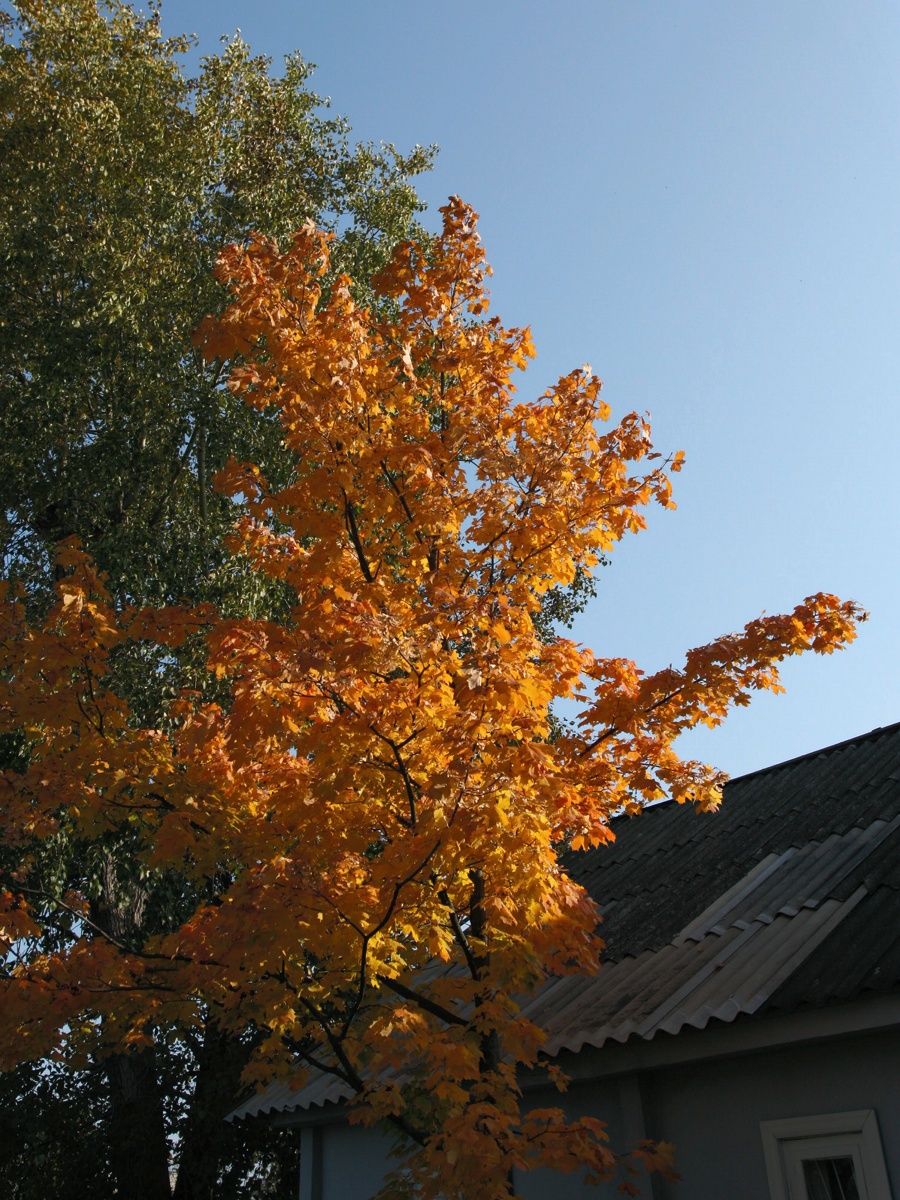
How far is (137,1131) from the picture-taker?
13.2 metres

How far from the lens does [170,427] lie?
45.4 ft

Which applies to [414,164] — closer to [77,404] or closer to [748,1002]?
[77,404]

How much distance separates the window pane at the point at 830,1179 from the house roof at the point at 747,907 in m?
0.99

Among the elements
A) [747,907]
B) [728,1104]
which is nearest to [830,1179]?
[728,1104]

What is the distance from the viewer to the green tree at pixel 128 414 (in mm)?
12852

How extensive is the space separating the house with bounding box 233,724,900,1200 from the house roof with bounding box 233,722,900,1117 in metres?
0.02

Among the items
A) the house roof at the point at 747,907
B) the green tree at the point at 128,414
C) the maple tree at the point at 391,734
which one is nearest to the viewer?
the maple tree at the point at 391,734

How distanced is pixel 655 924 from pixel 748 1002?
2.45 meters

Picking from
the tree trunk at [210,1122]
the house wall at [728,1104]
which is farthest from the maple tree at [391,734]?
the tree trunk at [210,1122]

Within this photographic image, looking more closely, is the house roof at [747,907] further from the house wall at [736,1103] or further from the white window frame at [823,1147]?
the white window frame at [823,1147]

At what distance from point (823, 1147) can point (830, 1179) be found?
21 centimetres

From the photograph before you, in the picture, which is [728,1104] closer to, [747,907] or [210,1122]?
[747,907]

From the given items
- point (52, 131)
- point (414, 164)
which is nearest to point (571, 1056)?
point (52, 131)

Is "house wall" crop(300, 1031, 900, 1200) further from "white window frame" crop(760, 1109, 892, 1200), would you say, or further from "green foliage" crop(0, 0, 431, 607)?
"green foliage" crop(0, 0, 431, 607)
